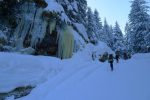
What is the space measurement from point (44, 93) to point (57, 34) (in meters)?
10.7

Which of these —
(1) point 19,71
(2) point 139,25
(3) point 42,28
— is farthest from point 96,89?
(2) point 139,25

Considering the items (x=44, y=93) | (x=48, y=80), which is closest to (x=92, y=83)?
(x=48, y=80)

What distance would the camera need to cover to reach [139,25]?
44094 millimetres

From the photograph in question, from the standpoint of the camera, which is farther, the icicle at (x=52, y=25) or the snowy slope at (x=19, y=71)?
the icicle at (x=52, y=25)

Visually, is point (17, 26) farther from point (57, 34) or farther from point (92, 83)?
point (92, 83)

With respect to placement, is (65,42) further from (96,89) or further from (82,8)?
(82,8)

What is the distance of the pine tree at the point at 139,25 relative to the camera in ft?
144

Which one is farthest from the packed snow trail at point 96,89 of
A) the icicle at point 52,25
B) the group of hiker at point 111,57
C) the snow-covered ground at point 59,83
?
the icicle at point 52,25

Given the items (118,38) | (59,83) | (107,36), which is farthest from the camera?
(107,36)

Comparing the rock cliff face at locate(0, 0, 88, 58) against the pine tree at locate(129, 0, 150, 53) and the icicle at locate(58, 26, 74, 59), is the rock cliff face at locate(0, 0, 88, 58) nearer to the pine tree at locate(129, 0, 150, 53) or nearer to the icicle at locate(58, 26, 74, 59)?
the icicle at locate(58, 26, 74, 59)

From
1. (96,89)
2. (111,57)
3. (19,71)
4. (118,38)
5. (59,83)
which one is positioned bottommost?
(96,89)

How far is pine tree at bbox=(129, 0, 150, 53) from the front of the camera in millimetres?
43750

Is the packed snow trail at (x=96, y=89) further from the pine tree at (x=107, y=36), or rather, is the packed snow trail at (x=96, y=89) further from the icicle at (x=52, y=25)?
the pine tree at (x=107, y=36)

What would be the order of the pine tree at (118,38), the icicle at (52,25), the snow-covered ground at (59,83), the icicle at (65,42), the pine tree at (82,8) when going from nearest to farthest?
the snow-covered ground at (59,83)
the icicle at (52,25)
the icicle at (65,42)
the pine tree at (82,8)
the pine tree at (118,38)
